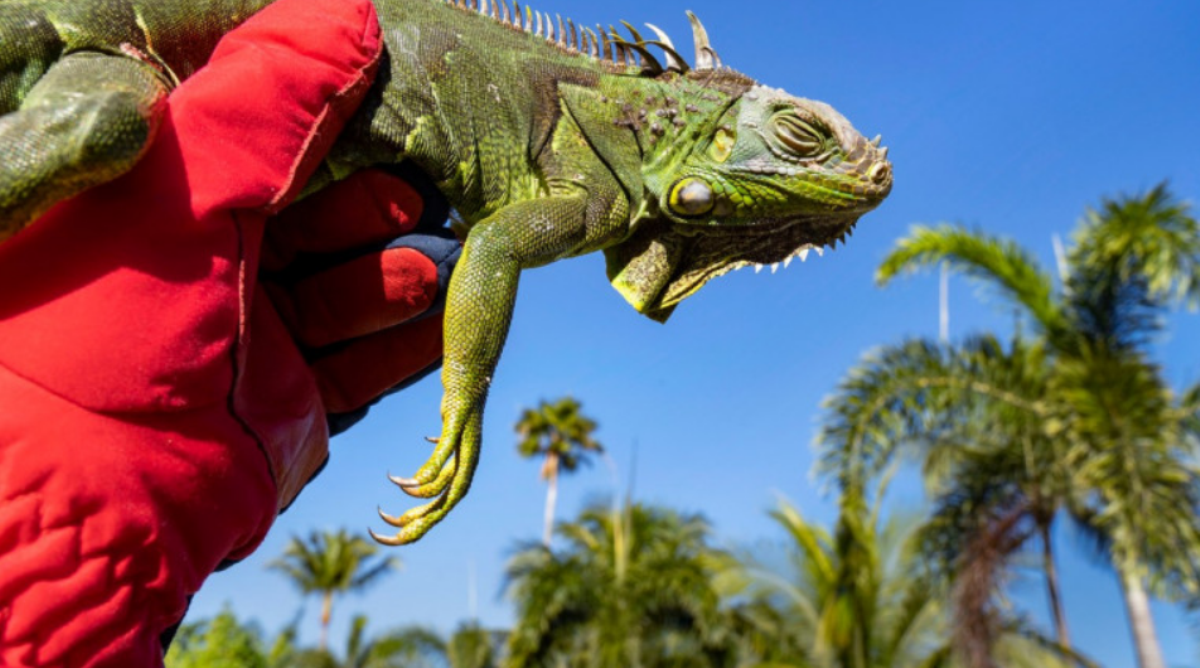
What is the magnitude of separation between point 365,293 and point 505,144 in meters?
0.63

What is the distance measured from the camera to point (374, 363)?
309cm

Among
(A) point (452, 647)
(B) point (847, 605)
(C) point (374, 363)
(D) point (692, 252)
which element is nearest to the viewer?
(C) point (374, 363)

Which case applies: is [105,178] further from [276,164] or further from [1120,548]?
[1120,548]

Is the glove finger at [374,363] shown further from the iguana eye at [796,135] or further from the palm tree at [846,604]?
the palm tree at [846,604]

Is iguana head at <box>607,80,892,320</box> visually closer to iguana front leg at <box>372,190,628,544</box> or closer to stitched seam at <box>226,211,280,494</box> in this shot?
iguana front leg at <box>372,190,628,544</box>

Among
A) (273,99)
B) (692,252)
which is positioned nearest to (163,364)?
(273,99)

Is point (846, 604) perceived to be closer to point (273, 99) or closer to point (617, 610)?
point (617, 610)

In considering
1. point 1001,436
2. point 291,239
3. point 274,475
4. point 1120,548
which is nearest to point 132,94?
point 291,239

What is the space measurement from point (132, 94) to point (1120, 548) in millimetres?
12468

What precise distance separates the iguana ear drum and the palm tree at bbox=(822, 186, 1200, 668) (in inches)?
420

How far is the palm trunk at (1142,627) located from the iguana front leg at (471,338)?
11.9 meters

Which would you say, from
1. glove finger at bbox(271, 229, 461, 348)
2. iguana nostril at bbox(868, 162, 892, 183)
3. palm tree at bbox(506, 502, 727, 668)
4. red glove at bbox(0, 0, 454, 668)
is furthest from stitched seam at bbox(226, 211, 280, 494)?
palm tree at bbox(506, 502, 727, 668)

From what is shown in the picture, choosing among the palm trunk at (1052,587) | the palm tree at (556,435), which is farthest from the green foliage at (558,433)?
the palm trunk at (1052,587)

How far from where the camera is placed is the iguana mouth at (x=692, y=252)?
11.5 ft
